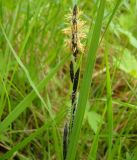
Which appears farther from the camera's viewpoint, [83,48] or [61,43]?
[61,43]

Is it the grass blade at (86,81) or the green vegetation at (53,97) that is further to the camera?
the green vegetation at (53,97)

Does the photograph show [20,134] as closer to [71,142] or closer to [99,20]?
[71,142]

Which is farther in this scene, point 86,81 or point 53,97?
point 53,97

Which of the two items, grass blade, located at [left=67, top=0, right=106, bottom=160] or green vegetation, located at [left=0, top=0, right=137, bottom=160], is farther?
green vegetation, located at [left=0, top=0, right=137, bottom=160]

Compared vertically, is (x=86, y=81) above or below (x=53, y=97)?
above

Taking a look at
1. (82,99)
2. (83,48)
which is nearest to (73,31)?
(83,48)

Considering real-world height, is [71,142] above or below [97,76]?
above

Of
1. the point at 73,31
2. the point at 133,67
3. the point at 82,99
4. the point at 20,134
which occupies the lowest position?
the point at 20,134

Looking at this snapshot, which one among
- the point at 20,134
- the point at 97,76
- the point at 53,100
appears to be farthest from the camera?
the point at 97,76
